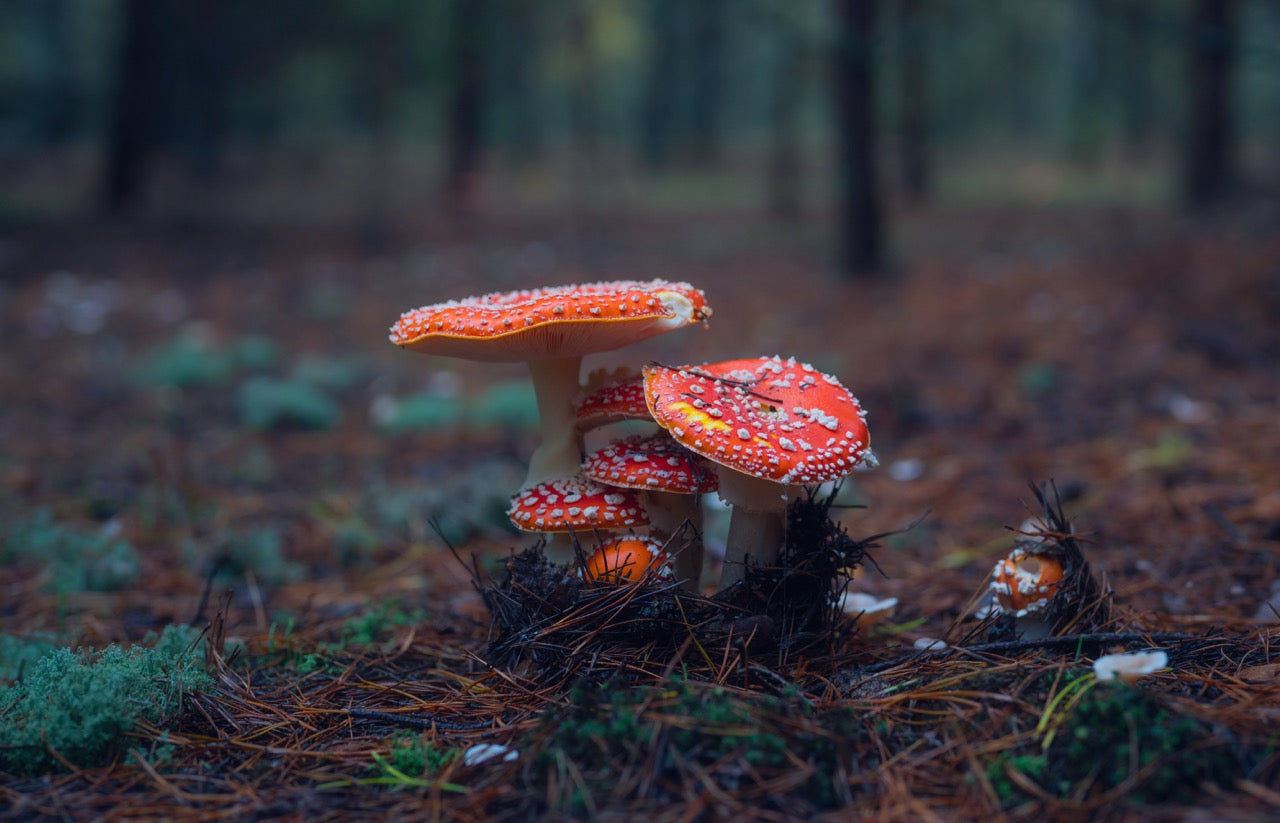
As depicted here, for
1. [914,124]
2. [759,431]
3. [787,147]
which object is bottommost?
[759,431]

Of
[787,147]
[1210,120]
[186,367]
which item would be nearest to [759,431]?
[186,367]

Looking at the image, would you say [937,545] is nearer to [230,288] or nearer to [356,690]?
[356,690]

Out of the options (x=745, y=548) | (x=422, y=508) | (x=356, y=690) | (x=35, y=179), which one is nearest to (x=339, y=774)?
(x=356, y=690)

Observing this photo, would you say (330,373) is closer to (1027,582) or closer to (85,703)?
(85,703)

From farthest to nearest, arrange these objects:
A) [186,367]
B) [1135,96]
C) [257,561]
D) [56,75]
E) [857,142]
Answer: [56,75] → [1135,96] → [857,142] → [186,367] → [257,561]

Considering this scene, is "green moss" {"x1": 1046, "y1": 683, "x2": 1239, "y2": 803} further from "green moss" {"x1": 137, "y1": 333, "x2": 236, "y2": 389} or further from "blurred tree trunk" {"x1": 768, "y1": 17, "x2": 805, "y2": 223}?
"blurred tree trunk" {"x1": 768, "y1": 17, "x2": 805, "y2": 223}

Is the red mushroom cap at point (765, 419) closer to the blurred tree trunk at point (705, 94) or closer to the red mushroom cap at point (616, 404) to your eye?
the red mushroom cap at point (616, 404)

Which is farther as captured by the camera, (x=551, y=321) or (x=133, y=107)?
(x=133, y=107)
